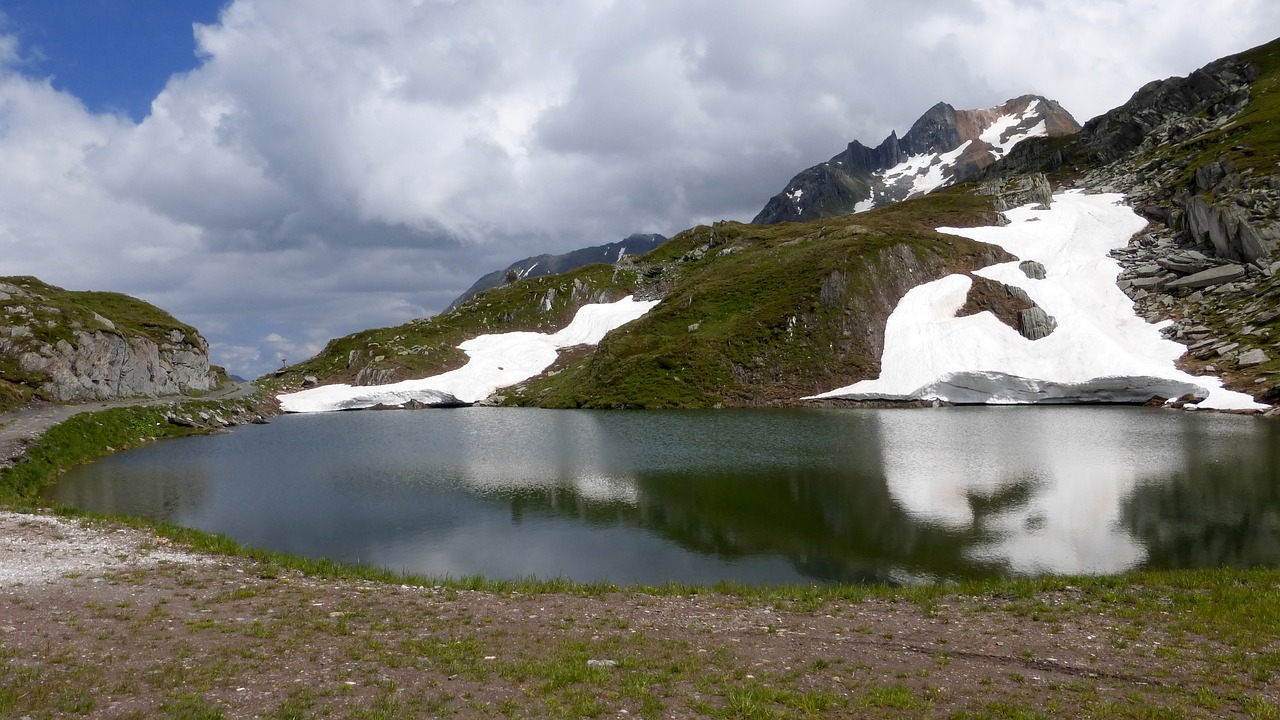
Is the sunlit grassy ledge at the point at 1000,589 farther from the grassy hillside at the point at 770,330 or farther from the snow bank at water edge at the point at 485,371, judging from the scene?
the snow bank at water edge at the point at 485,371

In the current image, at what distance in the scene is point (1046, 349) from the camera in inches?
3019

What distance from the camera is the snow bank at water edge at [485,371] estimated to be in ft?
341

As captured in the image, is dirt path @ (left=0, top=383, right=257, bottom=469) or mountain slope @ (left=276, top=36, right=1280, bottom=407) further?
mountain slope @ (left=276, top=36, right=1280, bottom=407)

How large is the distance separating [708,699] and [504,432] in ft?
184

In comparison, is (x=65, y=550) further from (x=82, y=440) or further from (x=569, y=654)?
(x=82, y=440)

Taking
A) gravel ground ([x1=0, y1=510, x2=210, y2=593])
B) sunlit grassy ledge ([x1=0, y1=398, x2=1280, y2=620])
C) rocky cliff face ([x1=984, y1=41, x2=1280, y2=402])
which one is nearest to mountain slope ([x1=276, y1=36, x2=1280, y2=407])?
rocky cliff face ([x1=984, y1=41, x2=1280, y2=402])

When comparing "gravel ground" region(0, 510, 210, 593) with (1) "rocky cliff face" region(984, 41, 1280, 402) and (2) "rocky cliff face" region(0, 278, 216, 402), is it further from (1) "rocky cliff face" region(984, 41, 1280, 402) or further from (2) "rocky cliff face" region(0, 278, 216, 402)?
(1) "rocky cliff face" region(984, 41, 1280, 402)

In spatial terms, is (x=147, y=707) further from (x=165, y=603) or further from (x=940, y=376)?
(x=940, y=376)

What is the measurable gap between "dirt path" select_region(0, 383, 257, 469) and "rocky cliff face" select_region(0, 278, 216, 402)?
2.75 meters

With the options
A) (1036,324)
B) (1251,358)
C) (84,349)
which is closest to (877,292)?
(1036,324)

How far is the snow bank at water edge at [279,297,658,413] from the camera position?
341ft

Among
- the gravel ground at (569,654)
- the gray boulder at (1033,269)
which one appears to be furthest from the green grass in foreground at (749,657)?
the gray boulder at (1033,269)

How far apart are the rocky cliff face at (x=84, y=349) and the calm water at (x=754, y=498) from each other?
16.9 meters

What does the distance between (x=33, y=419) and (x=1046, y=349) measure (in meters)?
101
